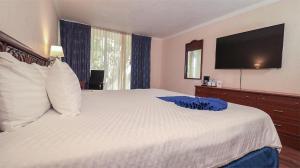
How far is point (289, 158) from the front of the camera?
6.61 ft

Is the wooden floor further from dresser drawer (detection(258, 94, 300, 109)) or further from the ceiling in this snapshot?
the ceiling

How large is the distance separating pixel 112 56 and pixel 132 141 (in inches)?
184

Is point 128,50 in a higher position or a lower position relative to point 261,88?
higher

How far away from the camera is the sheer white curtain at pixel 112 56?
4941 millimetres

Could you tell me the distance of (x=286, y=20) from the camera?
8.83ft

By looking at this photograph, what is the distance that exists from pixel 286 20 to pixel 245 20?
725 mm

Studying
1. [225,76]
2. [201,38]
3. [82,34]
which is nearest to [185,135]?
[225,76]

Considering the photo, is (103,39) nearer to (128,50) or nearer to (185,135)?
(128,50)

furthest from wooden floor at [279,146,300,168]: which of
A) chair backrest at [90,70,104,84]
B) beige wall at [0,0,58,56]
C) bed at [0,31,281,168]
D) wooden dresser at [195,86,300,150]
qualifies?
chair backrest at [90,70,104,84]

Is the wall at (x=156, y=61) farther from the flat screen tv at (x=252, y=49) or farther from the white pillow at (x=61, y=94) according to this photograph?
the white pillow at (x=61, y=94)

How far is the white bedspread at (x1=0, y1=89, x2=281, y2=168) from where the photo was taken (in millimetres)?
625

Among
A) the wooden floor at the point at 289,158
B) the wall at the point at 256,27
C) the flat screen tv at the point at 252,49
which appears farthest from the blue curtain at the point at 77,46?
the wooden floor at the point at 289,158

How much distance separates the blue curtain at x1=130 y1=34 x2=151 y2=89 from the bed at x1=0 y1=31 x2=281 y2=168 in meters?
4.37

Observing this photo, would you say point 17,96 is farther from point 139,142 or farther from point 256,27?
point 256,27
